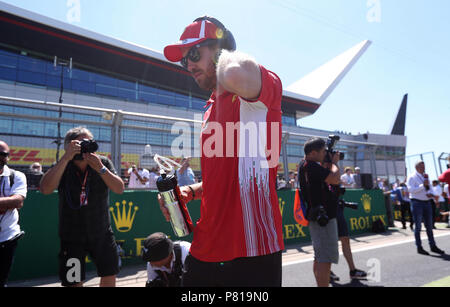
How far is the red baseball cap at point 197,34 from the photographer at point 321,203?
225cm

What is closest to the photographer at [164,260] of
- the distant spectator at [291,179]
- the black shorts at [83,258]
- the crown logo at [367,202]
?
the black shorts at [83,258]

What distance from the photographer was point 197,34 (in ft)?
4.21

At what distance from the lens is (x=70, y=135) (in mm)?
2668

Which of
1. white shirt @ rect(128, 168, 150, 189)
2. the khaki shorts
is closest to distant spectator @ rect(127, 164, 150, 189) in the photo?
white shirt @ rect(128, 168, 150, 189)

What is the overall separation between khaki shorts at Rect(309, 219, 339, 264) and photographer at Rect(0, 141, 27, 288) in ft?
10.2

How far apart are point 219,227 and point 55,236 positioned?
4208 mm

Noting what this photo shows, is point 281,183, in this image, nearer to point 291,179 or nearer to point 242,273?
point 291,179

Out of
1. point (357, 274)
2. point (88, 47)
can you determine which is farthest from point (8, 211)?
point (88, 47)

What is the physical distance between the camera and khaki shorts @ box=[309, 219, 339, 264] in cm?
298

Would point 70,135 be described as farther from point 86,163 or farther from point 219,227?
point 219,227

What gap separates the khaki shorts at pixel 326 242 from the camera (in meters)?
2.98

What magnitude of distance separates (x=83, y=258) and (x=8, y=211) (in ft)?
3.47
